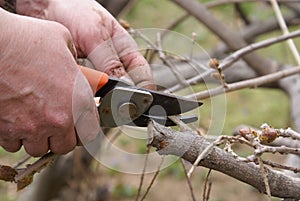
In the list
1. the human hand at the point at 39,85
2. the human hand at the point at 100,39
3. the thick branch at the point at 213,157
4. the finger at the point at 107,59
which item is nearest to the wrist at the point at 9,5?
the human hand at the point at 100,39

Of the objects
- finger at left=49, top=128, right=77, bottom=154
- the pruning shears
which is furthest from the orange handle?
finger at left=49, top=128, right=77, bottom=154

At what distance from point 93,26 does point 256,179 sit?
650 mm

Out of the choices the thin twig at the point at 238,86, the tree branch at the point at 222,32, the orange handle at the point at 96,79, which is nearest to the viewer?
the orange handle at the point at 96,79

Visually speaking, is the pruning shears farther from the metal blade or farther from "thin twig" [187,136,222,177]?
"thin twig" [187,136,222,177]

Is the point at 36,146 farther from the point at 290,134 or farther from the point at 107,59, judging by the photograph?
the point at 290,134

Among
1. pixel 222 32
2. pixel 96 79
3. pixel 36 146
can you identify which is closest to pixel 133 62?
pixel 96 79

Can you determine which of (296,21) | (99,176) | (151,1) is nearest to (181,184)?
(99,176)

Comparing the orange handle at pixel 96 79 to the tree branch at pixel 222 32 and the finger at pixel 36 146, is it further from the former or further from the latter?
the tree branch at pixel 222 32

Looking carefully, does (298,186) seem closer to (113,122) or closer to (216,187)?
(113,122)

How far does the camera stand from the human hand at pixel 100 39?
1631 mm

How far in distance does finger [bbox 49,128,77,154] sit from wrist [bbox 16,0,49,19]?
46cm

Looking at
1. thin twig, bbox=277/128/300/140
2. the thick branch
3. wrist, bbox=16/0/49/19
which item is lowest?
wrist, bbox=16/0/49/19

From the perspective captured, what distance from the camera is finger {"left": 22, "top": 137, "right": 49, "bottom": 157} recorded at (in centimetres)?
142

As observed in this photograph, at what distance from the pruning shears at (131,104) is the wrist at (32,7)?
399 millimetres
